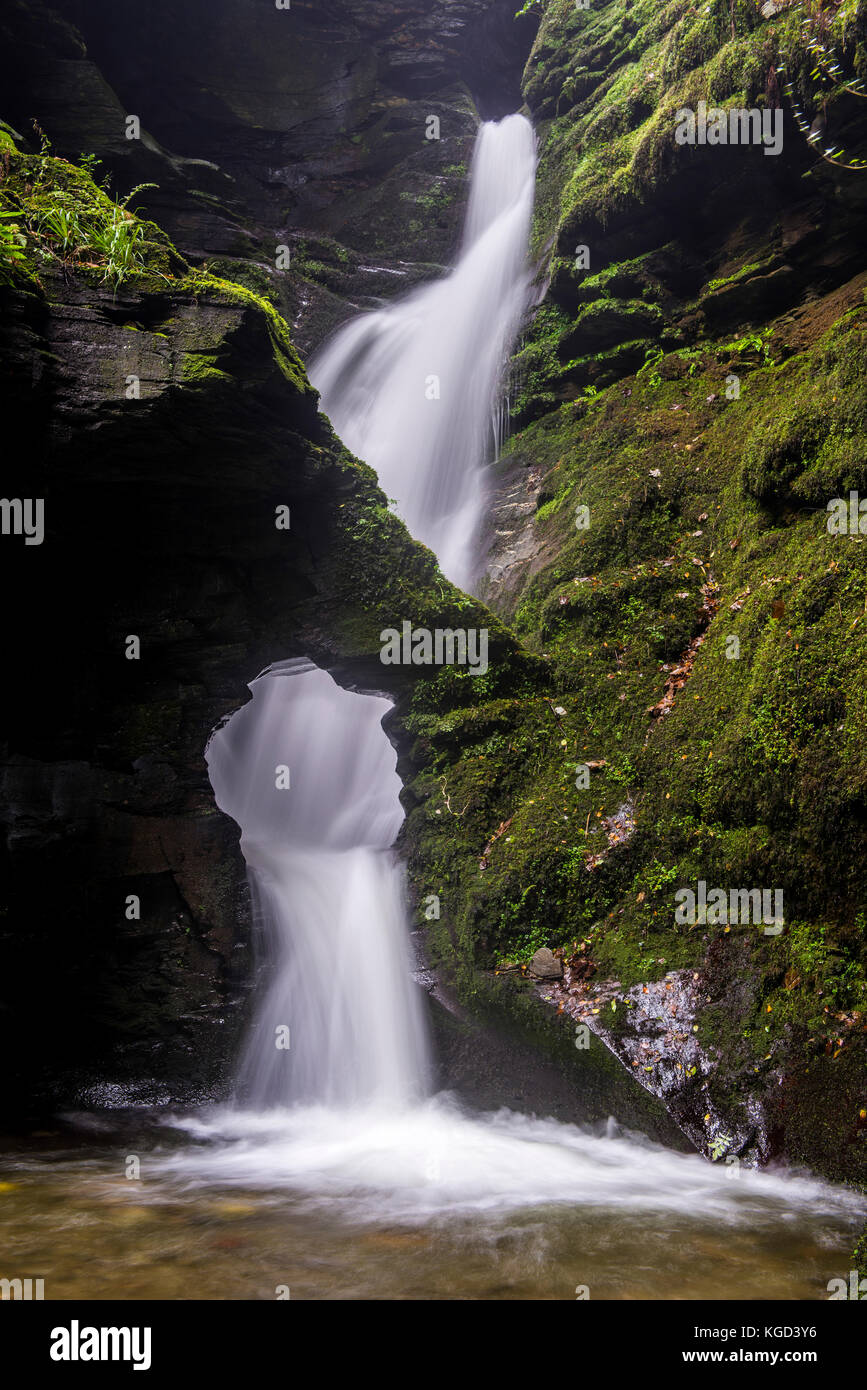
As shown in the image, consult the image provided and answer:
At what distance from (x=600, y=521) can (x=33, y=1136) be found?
7.63 meters

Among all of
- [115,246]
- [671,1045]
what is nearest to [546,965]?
[671,1045]

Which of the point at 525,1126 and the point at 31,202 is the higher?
the point at 31,202

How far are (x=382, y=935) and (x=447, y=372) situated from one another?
9.81 m

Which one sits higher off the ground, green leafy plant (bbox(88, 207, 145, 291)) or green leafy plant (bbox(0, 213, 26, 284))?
green leafy plant (bbox(88, 207, 145, 291))

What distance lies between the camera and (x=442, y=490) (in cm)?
1152

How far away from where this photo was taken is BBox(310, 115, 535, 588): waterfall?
37.5ft

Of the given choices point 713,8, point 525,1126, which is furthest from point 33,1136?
point 713,8

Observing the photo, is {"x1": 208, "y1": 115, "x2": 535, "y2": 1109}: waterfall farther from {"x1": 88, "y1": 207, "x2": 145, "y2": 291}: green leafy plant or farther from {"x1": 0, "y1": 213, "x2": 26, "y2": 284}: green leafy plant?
{"x1": 0, "y1": 213, "x2": 26, "y2": 284}: green leafy plant

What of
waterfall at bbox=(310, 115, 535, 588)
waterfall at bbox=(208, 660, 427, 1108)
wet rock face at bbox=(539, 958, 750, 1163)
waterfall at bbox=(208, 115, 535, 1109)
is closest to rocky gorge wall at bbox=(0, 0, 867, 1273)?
wet rock face at bbox=(539, 958, 750, 1163)

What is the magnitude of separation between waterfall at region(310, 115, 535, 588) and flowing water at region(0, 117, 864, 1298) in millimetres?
97

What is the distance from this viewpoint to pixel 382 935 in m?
7.30

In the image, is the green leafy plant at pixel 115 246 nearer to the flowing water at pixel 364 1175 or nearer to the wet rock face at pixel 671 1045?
the flowing water at pixel 364 1175

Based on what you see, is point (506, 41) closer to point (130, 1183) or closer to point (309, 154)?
point (309, 154)
